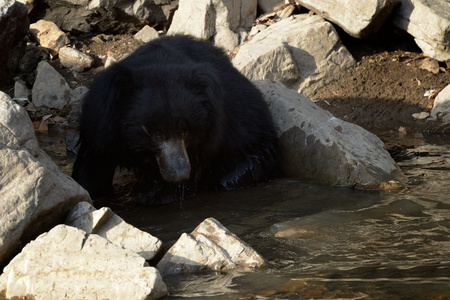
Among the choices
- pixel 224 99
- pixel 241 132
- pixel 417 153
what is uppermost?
pixel 224 99

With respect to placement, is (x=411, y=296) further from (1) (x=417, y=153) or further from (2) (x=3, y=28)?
(2) (x=3, y=28)

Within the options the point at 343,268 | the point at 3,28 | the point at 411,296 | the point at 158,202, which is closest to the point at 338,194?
the point at 158,202

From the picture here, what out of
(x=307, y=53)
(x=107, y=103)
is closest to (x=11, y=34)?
(x=107, y=103)

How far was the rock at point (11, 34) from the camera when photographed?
7.00 metres

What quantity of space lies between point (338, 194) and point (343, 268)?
5.95ft

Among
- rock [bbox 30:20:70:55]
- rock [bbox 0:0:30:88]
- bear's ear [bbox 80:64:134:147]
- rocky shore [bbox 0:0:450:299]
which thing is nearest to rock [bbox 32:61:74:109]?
rocky shore [bbox 0:0:450:299]

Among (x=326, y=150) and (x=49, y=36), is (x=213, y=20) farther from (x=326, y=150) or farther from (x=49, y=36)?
(x=326, y=150)

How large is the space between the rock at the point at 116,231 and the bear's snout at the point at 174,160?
3.29ft

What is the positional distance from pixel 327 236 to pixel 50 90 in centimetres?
485

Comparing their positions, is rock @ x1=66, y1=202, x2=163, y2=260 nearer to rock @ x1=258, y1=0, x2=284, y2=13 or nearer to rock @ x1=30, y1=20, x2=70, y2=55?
rock @ x1=30, y1=20, x2=70, y2=55

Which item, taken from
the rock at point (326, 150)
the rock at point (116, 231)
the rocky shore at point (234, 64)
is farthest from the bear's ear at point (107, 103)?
the rock at point (326, 150)

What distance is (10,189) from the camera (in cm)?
312

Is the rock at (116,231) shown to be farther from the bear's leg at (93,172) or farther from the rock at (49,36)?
the rock at (49,36)

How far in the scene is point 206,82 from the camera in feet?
14.9
